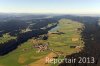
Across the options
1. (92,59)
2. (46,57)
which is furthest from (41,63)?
(92,59)

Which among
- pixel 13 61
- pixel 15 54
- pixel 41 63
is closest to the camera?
pixel 41 63

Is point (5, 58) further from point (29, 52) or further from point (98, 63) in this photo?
point (98, 63)

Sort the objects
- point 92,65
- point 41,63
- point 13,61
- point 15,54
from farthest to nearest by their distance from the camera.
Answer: point 15,54 < point 13,61 < point 41,63 < point 92,65

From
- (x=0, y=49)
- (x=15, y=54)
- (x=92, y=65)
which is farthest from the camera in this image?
(x=0, y=49)

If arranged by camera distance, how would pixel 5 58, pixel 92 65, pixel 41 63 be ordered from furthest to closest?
pixel 5 58
pixel 41 63
pixel 92 65

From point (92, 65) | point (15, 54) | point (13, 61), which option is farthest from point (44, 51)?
point (92, 65)

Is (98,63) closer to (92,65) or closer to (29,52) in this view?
(92,65)

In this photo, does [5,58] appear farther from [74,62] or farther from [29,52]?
[74,62]

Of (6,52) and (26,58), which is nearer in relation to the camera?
(26,58)

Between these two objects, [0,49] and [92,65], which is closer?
[92,65]
